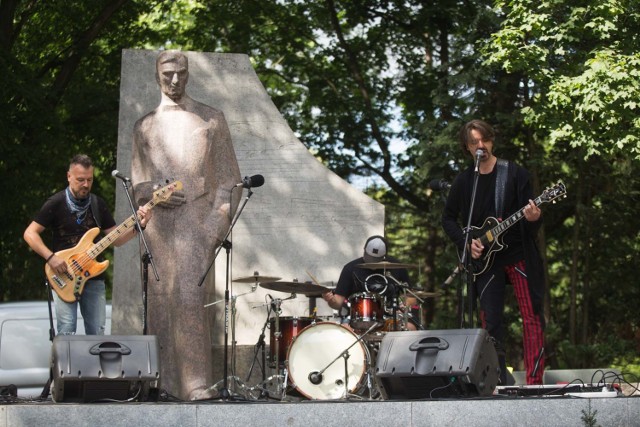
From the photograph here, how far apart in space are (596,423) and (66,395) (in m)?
3.28

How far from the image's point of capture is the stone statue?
28.7 feet

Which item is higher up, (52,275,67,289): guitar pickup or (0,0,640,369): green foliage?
(0,0,640,369): green foliage

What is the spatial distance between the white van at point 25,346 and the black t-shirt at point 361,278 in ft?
11.3

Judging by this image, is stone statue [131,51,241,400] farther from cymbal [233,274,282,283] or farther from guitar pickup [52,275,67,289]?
guitar pickup [52,275,67,289]

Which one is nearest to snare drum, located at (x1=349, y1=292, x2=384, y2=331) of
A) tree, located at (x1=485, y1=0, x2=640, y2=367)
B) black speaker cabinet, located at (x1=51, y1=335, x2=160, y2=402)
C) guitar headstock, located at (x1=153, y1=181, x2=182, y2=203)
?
guitar headstock, located at (x1=153, y1=181, x2=182, y2=203)

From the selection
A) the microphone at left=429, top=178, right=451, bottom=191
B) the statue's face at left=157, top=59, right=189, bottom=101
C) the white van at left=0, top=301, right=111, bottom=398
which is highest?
the statue's face at left=157, top=59, right=189, bottom=101

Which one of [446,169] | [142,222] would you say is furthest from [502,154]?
[142,222]

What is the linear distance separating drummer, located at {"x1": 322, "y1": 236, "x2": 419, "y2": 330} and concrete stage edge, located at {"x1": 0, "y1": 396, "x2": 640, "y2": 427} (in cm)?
305

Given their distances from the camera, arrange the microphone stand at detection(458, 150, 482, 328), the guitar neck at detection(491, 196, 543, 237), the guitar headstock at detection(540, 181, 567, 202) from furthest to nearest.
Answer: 1. the guitar headstock at detection(540, 181, 567, 202)
2. the guitar neck at detection(491, 196, 543, 237)
3. the microphone stand at detection(458, 150, 482, 328)

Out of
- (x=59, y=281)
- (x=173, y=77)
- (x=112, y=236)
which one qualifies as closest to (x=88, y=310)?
(x=59, y=281)

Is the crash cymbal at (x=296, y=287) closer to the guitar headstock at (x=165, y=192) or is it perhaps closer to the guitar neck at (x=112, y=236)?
the guitar headstock at (x=165, y=192)

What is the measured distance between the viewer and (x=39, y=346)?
12.2 m

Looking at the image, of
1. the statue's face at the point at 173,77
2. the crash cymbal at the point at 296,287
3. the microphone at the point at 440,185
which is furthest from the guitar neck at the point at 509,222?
the statue's face at the point at 173,77

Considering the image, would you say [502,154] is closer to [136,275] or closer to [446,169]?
[446,169]
